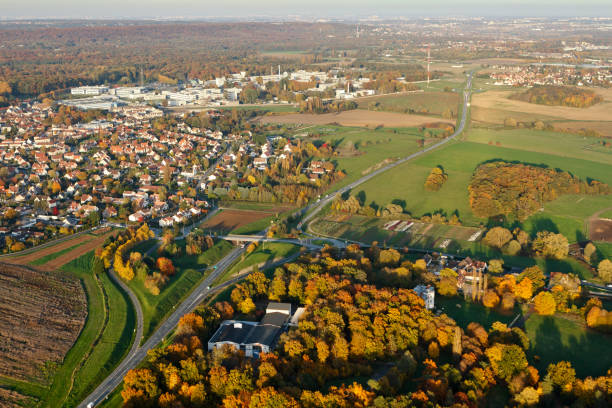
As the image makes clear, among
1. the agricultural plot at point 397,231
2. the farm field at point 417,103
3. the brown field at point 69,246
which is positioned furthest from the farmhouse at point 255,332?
the farm field at point 417,103

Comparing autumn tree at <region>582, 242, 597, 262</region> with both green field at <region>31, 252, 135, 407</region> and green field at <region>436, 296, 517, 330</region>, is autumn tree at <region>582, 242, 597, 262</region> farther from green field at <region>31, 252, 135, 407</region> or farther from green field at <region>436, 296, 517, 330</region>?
green field at <region>31, 252, 135, 407</region>

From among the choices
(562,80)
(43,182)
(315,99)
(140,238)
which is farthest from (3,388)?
(562,80)

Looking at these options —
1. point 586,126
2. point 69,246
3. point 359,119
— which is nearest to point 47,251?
point 69,246

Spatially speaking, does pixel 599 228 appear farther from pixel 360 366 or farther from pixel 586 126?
pixel 586 126

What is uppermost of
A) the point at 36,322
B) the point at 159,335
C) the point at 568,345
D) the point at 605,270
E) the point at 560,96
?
the point at 560,96

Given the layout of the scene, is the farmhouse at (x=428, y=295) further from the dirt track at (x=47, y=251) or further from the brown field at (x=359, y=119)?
the brown field at (x=359, y=119)

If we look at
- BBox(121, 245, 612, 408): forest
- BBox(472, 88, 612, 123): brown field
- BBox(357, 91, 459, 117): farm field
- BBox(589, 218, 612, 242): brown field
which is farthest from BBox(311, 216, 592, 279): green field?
BBox(357, 91, 459, 117): farm field
